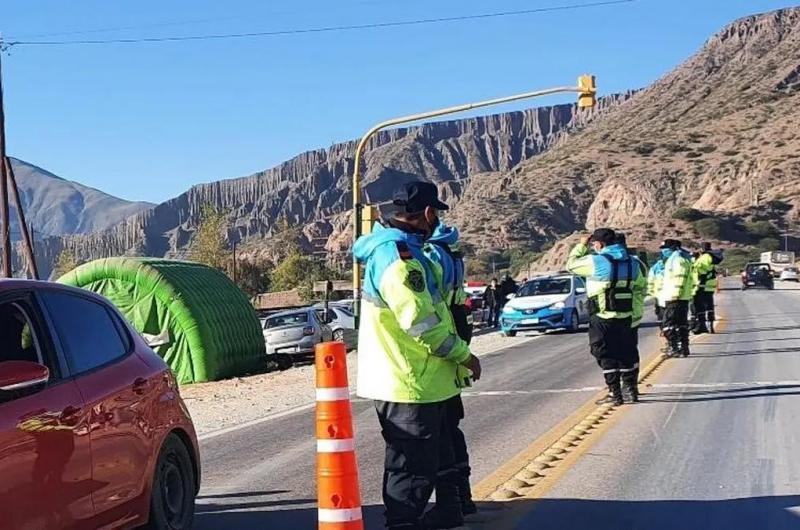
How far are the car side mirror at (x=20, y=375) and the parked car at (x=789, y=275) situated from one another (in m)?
74.5

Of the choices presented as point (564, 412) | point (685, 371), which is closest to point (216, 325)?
point (685, 371)

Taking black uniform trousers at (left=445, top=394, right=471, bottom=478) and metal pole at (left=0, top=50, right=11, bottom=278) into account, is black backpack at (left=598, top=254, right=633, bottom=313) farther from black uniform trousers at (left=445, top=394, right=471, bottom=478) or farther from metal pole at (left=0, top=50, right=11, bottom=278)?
metal pole at (left=0, top=50, right=11, bottom=278)

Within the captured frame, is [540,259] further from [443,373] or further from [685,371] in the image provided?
[443,373]

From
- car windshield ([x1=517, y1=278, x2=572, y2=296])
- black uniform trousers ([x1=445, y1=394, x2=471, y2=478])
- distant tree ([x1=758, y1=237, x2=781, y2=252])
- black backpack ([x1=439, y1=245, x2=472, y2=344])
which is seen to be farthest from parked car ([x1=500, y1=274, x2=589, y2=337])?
distant tree ([x1=758, y1=237, x2=781, y2=252])

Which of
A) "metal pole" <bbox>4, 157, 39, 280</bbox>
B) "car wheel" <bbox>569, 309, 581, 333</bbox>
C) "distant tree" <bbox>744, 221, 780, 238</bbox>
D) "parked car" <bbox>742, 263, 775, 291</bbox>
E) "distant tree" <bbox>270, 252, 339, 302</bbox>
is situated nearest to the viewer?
"car wheel" <bbox>569, 309, 581, 333</bbox>

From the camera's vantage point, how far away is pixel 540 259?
91.6 metres

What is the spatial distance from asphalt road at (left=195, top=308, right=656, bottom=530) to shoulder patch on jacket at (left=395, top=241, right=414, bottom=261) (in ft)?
7.22

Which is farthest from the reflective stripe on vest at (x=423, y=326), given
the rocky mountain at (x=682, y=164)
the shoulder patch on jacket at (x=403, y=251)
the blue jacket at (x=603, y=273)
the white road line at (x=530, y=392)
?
the rocky mountain at (x=682, y=164)

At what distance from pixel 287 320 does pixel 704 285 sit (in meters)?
10.5

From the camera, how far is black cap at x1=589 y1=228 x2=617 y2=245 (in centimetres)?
1174

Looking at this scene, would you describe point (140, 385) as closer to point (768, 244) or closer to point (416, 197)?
point (416, 197)

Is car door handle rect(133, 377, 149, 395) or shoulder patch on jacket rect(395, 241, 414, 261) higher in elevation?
shoulder patch on jacket rect(395, 241, 414, 261)

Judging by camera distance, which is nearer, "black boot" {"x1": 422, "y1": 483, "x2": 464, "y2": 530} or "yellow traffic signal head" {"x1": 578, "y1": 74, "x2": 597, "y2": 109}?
"black boot" {"x1": 422, "y1": 483, "x2": 464, "y2": 530}

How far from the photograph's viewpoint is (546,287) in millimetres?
27641
